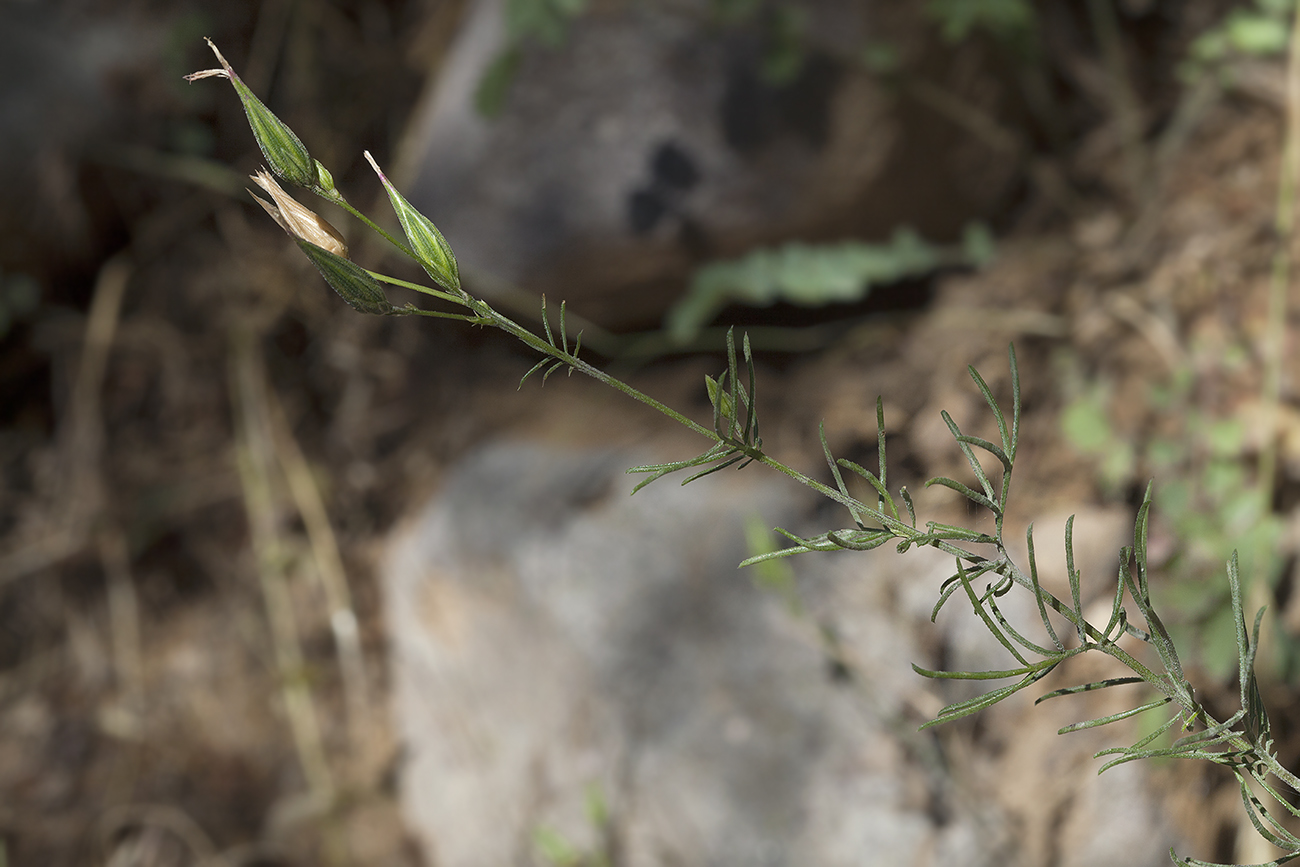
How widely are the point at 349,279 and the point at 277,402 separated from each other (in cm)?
209

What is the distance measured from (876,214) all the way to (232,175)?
68.7 inches

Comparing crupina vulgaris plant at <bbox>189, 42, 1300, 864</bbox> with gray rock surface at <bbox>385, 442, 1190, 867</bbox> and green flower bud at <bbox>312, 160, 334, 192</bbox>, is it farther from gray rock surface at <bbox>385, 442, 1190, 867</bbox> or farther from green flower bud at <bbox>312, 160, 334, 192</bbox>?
gray rock surface at <bbox>385, 442, 1190, 867</bbox>

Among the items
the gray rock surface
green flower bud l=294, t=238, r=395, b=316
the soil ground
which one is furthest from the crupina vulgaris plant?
the soil ground

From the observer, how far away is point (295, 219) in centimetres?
50

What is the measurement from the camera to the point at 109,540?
2428 millimetres

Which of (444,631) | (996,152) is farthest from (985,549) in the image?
(444,631)

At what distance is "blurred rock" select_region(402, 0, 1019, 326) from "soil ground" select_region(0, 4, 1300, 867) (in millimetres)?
216

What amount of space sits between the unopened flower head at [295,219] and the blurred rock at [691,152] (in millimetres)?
1451

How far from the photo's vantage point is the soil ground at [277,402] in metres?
1.74

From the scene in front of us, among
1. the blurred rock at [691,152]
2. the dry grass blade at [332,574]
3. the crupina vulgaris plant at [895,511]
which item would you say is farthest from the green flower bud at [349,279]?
the dry grass blade at [332,574]

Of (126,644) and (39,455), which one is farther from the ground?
(39,455)

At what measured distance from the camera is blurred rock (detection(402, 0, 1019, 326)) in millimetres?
1880

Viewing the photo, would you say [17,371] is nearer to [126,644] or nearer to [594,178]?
[126,644]

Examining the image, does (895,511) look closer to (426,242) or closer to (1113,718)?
(1113,718)
